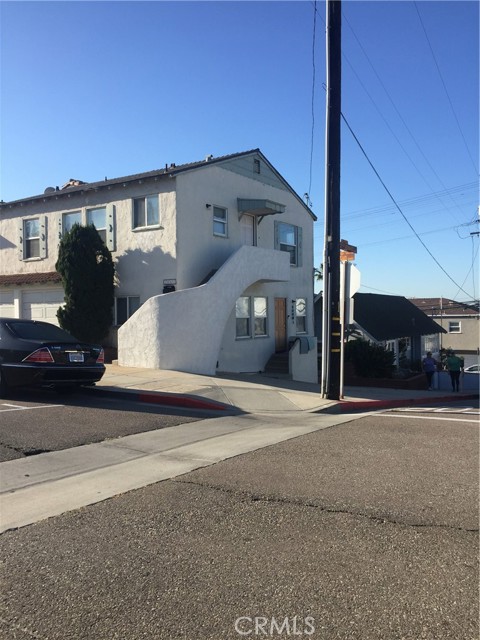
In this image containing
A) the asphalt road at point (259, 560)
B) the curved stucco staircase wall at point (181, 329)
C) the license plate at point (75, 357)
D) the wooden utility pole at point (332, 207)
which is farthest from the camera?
the curved stucco staircase wall at point (181, 329)

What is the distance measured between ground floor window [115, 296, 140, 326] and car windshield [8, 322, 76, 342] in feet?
21.0

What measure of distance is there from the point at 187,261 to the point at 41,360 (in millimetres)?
7765

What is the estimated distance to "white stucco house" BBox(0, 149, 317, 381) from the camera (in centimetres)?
1525

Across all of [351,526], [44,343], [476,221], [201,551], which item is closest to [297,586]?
[201,551]

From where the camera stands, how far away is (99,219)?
1850 centimetres

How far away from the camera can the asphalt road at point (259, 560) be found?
297 centimetres

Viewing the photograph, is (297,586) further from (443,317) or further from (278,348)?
(443,317)

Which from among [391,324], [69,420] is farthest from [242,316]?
[391,324]

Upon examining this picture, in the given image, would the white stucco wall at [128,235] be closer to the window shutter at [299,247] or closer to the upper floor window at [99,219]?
the upper floor window at [99,219]

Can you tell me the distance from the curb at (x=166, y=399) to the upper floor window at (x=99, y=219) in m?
8.45

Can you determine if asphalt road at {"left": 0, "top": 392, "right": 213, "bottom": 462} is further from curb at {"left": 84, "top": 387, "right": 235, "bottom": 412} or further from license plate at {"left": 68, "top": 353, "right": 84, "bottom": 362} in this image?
license plate at {"left": 68, "top": 353, "right": 84, "bottom": 362}

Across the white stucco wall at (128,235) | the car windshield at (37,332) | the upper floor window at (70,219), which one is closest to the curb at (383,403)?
the car windshield at (37,332)

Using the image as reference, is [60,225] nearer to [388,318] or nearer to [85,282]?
[85,282]

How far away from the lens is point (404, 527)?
4301 millimetres
